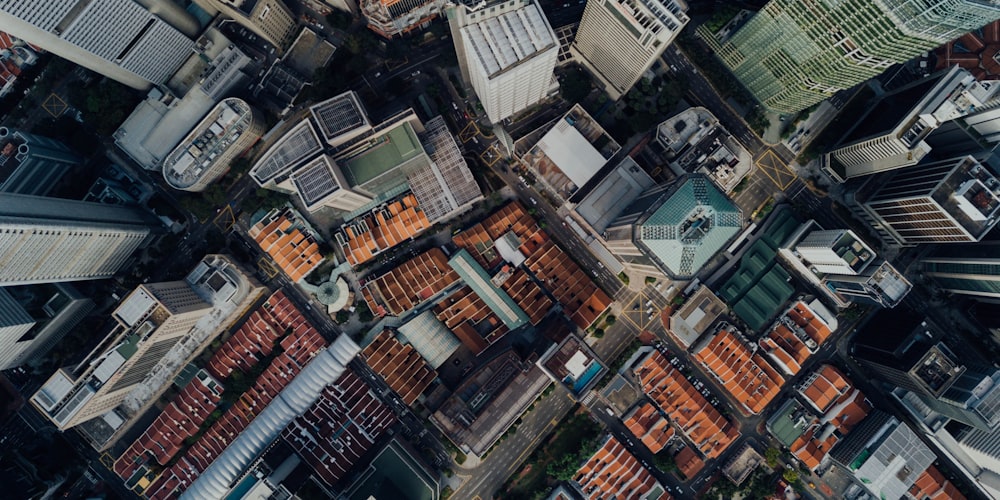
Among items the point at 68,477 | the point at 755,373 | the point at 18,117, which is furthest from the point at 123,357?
the point at 755,373

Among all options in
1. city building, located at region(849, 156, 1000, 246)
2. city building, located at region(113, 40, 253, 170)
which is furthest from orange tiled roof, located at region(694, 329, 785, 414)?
city building, located at region(113, 40, 253, 170)

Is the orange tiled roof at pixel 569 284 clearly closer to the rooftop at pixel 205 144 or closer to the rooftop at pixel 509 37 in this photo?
the rooftop at pixel 509 37

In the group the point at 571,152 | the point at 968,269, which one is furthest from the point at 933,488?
the point at 571,152

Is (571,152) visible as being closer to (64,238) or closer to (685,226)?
(685,226)

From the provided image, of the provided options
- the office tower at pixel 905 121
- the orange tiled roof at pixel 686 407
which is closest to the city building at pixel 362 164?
the orange tiled roof at pixel 686 407

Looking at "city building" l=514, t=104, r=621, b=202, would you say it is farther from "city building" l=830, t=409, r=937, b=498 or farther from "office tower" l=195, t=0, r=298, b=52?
"city building" l=830, t=409, r=937, b=498

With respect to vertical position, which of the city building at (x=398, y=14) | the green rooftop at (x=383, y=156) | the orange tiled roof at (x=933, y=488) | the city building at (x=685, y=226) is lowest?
the orange tiled roof at (x=933, y=488)

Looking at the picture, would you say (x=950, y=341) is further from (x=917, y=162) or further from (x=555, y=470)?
(x=555, y=470)
